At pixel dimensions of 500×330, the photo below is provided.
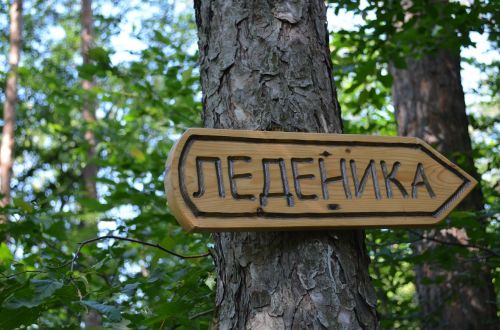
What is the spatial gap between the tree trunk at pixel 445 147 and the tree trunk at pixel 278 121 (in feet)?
5.77

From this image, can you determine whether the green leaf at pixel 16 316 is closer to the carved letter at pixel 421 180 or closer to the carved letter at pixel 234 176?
the carved letter at pixel 234 176

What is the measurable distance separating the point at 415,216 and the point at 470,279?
1.73m

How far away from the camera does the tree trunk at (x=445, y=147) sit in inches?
127

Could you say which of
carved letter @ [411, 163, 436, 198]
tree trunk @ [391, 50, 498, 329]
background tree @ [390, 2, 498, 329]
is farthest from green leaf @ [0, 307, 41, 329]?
tree trunk @ [391, 50, 498, 329]

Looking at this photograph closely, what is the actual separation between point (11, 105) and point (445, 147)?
738 cm

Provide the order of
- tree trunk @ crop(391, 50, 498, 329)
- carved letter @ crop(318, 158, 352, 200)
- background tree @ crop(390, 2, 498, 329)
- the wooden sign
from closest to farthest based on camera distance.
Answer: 1. the wooden sign
2. carved letter @ crop(318, 158, 352, 200)
3. background tree @ crop(390, 2, 498, 329)
4. tree trunk @ crop(391, 50, 498, 329)

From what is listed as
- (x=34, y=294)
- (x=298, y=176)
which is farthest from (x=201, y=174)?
(x=34, y=294)

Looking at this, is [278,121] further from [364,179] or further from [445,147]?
[445,147]

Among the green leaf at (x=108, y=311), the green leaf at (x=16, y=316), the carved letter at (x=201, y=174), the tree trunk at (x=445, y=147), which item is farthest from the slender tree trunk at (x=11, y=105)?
the carved letter at (x=201, y=174)

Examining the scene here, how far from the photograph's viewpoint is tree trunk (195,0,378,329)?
3.96ft

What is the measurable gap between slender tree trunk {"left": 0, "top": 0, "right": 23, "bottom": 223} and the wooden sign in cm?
762

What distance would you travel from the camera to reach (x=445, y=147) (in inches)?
144

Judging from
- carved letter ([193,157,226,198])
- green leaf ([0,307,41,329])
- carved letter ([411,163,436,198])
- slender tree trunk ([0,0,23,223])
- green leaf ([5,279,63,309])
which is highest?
slender tree trunk ([0,0,23,223])

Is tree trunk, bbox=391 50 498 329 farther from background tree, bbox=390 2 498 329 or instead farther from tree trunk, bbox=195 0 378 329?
tree trunk, bbox=195 0 378 329
